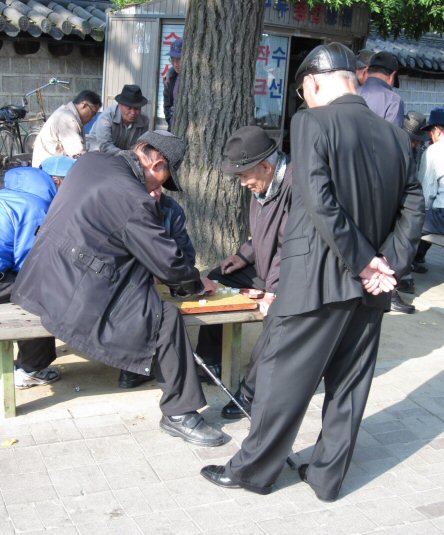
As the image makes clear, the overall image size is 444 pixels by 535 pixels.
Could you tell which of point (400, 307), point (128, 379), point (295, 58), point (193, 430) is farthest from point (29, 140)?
point (193, 430)

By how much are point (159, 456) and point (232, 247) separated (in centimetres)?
263

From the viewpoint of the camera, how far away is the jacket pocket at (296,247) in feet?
10.6

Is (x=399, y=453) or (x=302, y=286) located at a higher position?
(x=302, y=286)

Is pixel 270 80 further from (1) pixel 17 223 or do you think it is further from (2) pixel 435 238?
(1) pixel 17 223

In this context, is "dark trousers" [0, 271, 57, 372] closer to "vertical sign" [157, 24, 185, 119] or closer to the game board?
the game board

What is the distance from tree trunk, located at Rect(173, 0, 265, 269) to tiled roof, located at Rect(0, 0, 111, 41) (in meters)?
4.25

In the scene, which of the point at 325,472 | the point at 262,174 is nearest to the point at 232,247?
the point at 262,174

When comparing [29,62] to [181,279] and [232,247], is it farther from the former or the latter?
[181,279]

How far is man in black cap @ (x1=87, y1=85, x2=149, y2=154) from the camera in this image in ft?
23.3

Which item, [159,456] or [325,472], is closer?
[325,472]

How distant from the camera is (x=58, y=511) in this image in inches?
130

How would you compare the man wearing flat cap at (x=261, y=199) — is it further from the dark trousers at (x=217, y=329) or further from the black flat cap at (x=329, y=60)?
the black flat cap at (x=329, y=60)

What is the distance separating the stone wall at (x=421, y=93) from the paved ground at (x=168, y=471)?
1088 cm

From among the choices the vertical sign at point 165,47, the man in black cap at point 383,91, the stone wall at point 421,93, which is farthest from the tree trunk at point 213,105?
the stone wall at point 421,93
